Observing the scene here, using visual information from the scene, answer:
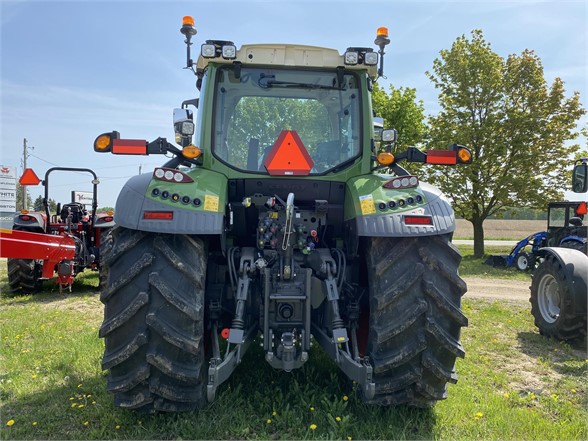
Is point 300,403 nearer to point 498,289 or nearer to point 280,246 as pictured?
point 280,246

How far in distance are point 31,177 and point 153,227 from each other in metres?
7.95

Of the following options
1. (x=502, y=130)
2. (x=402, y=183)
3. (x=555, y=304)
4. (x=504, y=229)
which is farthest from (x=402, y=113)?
(x=504, y=229)

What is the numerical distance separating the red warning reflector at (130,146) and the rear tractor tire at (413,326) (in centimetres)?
193

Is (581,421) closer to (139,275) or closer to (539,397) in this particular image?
(539,397)

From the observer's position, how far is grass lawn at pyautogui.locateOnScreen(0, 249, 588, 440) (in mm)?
3133

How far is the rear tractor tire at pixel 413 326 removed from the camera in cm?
305

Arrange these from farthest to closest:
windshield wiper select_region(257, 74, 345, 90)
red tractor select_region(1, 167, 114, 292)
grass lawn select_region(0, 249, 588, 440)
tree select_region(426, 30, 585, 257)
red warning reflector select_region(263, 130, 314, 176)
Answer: tree select_region(426, 30, 585, 257)
red tractor select_region(1, 167, 114, 292)
windshield wiper select_region(257, 74, 345, 90)
red warning reflector select_region(263, 130, 314, 176)
grass lawn select_region(0, 249, 588, 440)

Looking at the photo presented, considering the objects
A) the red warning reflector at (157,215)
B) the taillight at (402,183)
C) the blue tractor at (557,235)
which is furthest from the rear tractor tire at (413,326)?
the blue tractor at (557,235)

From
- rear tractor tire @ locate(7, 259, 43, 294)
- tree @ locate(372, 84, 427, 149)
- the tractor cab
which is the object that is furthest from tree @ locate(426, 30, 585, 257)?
rear tractor tire @ locate(7, 259, 43, 294)

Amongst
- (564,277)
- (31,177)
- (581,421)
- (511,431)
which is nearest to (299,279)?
(511,431)

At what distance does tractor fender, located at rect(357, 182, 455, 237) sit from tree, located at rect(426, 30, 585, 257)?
15.2 metres

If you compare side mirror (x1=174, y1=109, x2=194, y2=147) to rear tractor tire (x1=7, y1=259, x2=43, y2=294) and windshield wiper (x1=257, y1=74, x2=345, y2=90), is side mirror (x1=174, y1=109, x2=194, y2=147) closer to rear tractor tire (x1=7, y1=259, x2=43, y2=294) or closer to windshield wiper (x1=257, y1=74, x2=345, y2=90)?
windshield wiper (x1=257, y1=74, x2=345, y2=90)

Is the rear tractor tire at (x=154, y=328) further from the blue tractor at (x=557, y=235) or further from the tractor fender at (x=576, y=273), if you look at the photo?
the blue tractor at (x=557, y=235)

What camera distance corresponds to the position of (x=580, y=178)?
17.7 ft
